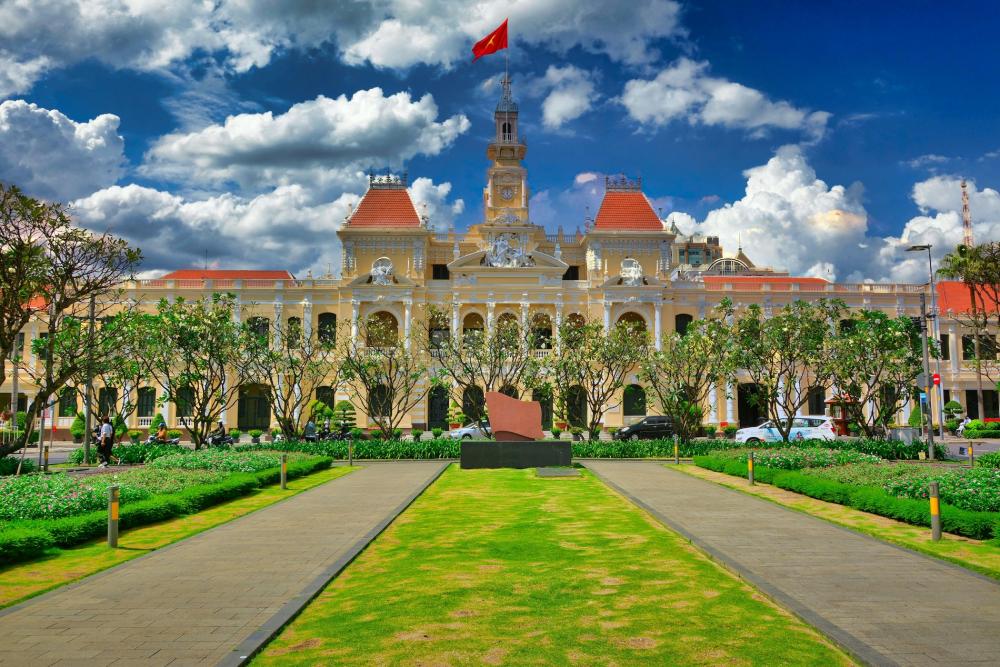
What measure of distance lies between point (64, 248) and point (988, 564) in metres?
23.9

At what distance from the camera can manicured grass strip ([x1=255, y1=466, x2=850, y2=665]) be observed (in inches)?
288

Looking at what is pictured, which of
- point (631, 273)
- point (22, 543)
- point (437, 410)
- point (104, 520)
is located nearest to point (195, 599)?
point (22, 543)

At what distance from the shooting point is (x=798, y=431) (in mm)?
37688

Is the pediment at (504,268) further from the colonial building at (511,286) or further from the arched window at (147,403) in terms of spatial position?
the arched window at (147,403)

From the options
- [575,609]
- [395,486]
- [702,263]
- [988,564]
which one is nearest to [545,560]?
[575,609]

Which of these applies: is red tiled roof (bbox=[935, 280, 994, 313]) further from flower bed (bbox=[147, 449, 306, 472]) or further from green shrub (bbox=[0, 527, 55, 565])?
green shrub (bbox=[0, 527, 55, 565])

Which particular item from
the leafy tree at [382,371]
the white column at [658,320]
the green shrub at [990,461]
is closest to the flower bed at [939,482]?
the green shrub at [990,461]

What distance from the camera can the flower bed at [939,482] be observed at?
1460cm

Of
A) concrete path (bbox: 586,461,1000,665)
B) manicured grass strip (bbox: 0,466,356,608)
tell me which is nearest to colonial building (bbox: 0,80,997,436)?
manicured grass strip (bbox: 0,466,356,608)

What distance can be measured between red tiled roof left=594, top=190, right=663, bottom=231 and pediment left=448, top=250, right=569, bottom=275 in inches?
215

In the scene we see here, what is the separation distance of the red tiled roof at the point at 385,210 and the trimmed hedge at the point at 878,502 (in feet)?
121

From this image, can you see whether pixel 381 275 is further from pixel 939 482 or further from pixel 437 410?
pixel 939 482

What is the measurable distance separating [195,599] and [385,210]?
49.2m

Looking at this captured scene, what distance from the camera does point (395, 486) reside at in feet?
71.9
